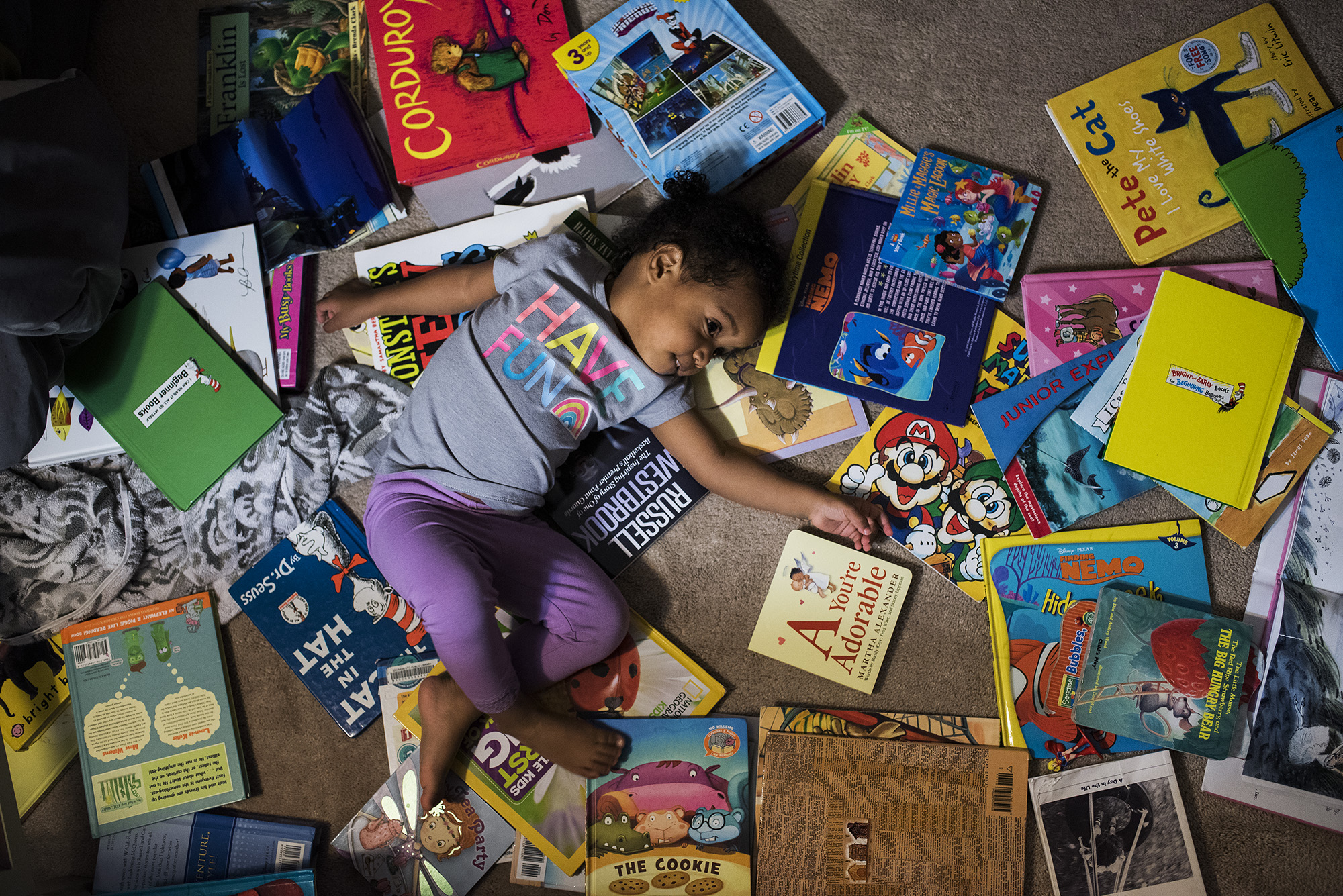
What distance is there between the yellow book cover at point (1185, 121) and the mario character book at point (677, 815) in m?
0.89

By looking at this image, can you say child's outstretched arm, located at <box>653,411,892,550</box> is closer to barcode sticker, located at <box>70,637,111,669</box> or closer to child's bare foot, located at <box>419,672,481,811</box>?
child's bare foot, located at <box>419,672,481,811</box>

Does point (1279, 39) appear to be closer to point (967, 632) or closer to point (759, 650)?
point (967, 632)

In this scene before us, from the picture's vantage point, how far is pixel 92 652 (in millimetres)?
1029

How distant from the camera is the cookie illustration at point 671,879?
0.99 m

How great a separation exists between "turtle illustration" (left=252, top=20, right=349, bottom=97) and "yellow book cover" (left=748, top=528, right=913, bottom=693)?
97cm

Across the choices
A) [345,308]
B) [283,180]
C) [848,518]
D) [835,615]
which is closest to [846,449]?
[848,518]

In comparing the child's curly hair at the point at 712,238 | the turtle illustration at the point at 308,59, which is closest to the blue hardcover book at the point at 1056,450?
the child's curly hair at the point at 712,238

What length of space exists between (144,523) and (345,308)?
408 millimetres

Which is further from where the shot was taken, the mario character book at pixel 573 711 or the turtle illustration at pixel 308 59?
the turtle illustration at pixel 308 59

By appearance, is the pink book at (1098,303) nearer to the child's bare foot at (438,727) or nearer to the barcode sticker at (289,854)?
the child's bare foot at (438,727)

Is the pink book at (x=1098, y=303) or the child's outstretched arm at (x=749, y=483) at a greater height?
the pink book at (x=1098, y=303)

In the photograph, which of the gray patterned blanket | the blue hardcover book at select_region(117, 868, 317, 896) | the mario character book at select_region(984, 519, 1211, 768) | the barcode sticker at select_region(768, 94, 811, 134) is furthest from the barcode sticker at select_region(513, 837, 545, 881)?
the barcode sticker at select_region(768, 94, 811, 134)

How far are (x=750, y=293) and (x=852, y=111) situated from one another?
0.37 meters

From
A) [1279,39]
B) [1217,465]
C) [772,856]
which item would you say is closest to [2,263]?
[772,856]
